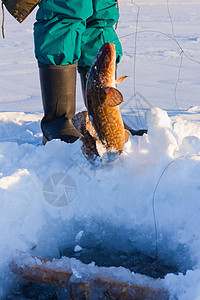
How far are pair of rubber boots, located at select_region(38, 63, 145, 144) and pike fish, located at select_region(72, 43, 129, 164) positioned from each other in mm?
545

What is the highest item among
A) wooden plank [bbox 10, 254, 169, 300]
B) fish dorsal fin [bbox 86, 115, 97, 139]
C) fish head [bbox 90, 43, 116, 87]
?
fish head [bbox 90, 43, 116, 87]

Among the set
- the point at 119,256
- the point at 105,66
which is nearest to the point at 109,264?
the point at 119,256

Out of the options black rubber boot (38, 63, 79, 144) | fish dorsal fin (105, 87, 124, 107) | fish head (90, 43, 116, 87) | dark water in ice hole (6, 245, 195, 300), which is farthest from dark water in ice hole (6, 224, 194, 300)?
black rubber boot (38, 63, 79, 144)

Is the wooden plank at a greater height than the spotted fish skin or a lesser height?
lesser

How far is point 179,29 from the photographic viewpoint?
1049 cm

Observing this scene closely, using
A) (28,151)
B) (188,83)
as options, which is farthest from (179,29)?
(28,151)

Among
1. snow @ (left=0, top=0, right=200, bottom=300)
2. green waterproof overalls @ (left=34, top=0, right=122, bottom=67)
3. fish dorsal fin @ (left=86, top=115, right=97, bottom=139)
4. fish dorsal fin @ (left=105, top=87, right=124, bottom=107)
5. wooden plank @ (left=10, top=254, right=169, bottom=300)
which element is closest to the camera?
wooden plank @ (left=10, top=254, right=169, bottom=300)

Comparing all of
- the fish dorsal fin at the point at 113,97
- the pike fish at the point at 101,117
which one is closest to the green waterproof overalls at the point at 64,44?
the pike fish at the point at 101,117

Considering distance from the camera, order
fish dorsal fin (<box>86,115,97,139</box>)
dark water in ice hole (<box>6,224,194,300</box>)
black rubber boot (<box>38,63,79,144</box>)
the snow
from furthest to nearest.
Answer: black rubber boot (<box>38,63,79,144</box>) → fish dorsal fin (<box>86,115,97,139</box>) → the snow → dark water in ice hole (<box>6,224,194,300</box>)

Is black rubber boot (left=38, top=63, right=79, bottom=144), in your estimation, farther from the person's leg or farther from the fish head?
the fish head

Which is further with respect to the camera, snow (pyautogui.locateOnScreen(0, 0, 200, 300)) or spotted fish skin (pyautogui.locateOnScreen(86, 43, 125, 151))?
spotted fish skin (pyautogui.locateOnScreen(86, 43, 125, 151))

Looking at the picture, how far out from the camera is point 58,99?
90.4 inches

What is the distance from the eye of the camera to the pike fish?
1.67 meters

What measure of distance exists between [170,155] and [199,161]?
14 cm
